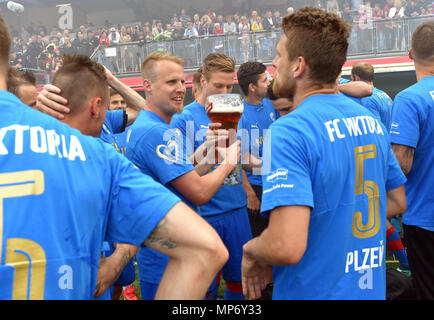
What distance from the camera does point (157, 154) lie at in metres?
2.74

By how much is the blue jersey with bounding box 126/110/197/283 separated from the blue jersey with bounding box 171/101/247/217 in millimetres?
780

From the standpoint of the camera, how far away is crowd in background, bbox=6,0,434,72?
15234mm

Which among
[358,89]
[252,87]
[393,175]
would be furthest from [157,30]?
[393,175]

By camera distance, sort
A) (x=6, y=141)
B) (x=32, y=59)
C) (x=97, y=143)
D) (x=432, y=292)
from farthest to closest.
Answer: (x=32, y=59) → (x=432, y=292) → (x=97, y=143) → (x=6, y=141)

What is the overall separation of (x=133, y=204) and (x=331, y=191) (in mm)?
905

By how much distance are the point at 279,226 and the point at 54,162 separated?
91 cm

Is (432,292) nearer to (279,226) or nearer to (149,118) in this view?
(279,226)

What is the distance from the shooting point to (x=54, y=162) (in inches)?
48.7

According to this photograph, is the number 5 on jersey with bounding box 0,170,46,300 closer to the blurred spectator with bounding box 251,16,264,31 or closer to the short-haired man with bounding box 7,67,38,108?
the short-haired man with bounding box 7,67,38,108

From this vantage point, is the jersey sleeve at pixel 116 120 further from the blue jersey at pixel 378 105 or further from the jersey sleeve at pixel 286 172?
the blue jersey at pixel 378 105

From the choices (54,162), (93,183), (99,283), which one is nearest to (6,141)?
(54,162)

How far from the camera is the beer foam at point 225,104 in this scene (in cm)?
245

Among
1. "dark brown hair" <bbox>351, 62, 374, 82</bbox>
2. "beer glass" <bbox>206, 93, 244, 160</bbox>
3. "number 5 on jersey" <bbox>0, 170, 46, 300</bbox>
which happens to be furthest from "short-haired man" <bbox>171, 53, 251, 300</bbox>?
"dark brown hair" <bbox>351, 62, 374, 82</bbox>

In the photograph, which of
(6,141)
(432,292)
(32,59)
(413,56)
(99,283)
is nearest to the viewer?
(6,141)
